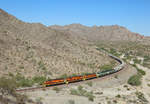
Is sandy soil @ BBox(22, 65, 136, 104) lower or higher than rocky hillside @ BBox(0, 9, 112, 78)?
lower

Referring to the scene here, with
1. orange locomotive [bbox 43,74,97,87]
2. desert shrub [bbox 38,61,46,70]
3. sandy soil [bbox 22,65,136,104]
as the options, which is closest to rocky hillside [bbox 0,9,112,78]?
desert shrub [bbox 38,61,46,70]

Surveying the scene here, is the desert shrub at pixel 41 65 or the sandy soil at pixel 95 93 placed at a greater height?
the desert shrub at pixel 41 65

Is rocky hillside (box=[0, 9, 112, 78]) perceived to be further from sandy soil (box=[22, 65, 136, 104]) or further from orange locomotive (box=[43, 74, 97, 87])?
sandy soil (box=[22, 65, 136, 104])

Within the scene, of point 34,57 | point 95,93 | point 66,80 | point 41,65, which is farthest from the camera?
point 34,57

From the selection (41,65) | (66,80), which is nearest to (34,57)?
(41,65)

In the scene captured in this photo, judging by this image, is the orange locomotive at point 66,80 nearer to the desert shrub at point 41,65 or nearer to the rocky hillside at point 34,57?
the rocky hillside at point 34,57

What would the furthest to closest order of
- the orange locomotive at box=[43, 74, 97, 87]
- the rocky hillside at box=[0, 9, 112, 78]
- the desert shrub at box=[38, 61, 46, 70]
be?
the desert shrub at box=[38, 61, 46, 70]
the rocky hillside at box=[0, 9, 112, 78]
the orange locomotive at box=[43, 74, 97, 87]

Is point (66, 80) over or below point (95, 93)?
over

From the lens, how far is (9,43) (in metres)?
56.8

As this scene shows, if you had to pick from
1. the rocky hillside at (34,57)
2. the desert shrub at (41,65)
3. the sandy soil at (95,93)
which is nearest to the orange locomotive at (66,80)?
the sandy soil at (95,93)

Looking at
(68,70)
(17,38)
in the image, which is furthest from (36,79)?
(17,38)

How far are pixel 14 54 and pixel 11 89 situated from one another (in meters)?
30.9

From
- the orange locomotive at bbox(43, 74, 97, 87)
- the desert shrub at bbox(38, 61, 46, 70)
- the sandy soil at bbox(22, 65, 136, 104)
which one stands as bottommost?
the sandy soil at bbox(22, 65, 136, 104)

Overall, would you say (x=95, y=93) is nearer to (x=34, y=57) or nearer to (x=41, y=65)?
(x=41, y=65)
